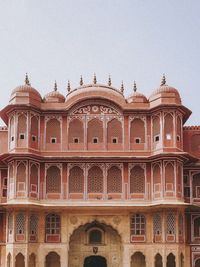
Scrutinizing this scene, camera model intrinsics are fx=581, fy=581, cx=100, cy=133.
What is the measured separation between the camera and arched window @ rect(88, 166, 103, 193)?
33.2m

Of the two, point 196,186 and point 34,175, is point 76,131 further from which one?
point 196,186

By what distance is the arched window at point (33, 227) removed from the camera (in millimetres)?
31873

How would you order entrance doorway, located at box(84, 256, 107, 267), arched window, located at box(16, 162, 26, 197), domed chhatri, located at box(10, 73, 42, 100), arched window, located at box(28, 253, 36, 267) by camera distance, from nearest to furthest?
1. arched window, located at box(28, 253, 36, 267)
2. arched window, located at box(16, 162, 26, 197)
3. entrance doorway, located at box(84, 256, 107, 267)
4. domed chhatri, located at box(10, 73, 42, 100)

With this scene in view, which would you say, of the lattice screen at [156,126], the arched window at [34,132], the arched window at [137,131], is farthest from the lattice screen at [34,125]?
the lattice screen at [156,126]

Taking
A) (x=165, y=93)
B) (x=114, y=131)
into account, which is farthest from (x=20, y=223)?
(x=165, y=93)

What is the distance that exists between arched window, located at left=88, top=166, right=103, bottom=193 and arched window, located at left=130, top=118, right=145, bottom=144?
8.78 ft

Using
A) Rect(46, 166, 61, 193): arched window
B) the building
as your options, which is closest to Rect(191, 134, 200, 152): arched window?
the building

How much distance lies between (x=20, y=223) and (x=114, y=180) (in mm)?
5863

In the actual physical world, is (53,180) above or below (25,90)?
below

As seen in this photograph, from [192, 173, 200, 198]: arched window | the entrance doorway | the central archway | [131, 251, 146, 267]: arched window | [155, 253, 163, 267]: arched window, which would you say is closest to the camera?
[155, 253, 163, 267]: arched window

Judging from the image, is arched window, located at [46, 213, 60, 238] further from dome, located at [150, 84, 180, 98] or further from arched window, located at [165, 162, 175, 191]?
dome, located at [150, 84, 180, 98]

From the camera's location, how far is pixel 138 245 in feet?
106

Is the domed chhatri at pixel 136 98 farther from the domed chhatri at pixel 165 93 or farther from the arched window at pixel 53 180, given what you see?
the arched window at pixel 53 180

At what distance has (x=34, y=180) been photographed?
108ft
